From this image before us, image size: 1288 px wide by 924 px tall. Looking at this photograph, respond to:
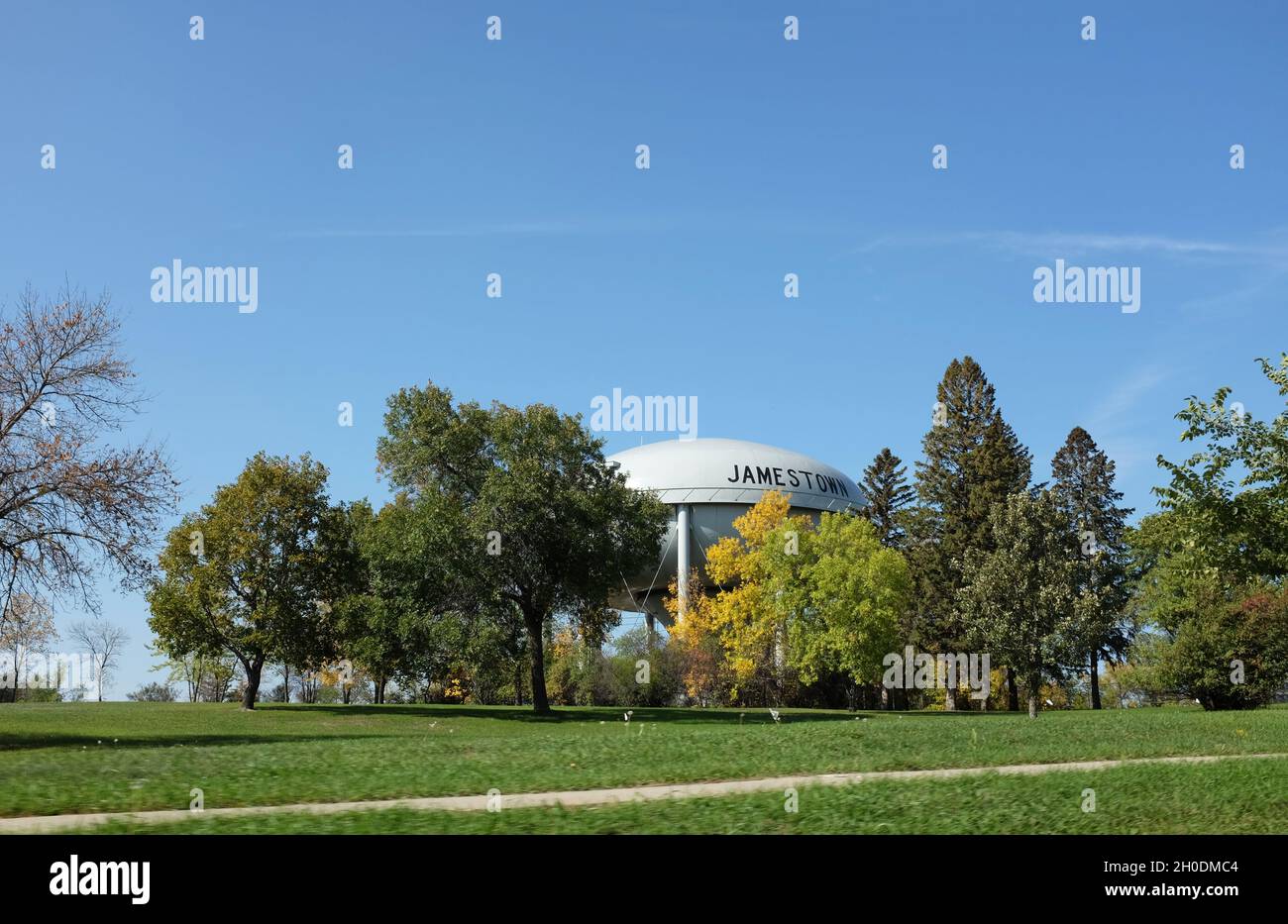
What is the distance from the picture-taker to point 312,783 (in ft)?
40.7

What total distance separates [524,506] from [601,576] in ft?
14.0

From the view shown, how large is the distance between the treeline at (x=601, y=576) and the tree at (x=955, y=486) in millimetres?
4748

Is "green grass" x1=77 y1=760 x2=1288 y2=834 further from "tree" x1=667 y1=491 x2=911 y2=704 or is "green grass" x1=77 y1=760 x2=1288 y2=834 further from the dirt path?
"tree" x1=667 y1=491 x2=911 y2=704

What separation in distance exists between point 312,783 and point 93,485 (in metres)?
14.8

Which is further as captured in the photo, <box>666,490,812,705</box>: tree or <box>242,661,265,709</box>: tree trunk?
<box>666,490,812,705</box>: tree

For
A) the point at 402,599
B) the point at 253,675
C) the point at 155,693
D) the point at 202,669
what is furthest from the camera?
the point at 155,693

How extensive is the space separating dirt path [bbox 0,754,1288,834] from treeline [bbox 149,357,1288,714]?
53.0ft

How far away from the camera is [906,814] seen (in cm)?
1095

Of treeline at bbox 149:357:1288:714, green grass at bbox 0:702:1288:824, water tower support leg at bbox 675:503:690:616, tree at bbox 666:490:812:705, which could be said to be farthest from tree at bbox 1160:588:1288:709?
water tower support leg at bbox 675:503:690:616

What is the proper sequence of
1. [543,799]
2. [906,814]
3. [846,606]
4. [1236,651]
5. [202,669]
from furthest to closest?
1. [202,669]
2. [846,606]
3. [1236,651]
4. [543,799]
5. [906,814]

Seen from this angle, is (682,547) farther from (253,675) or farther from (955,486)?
(253,675)

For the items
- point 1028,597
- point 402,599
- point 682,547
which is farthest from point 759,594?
point 402,599

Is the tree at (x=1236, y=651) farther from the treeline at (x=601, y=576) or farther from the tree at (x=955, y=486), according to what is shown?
the tree at (x=955, y=486)

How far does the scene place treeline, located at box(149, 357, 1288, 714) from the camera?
36.4 m
